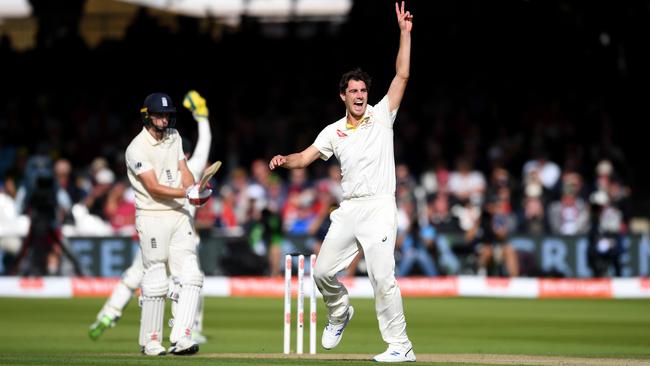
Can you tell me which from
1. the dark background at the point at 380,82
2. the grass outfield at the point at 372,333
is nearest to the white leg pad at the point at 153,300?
the grass outfield at the point at 372,333

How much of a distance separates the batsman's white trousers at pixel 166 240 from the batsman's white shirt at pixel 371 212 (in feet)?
4.75

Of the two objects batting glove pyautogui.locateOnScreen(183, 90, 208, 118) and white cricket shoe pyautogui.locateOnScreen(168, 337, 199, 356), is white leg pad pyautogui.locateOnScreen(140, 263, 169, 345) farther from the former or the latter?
batting glove pyautogui.locateOnScreen(183, 90, 208, 118)

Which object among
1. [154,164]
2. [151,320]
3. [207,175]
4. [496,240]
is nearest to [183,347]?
[151,320]

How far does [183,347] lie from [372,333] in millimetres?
3647

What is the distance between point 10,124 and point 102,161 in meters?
3.67

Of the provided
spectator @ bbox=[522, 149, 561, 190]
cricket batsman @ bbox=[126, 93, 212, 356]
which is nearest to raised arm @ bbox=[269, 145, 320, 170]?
cricket batsman @ bbox=[126, 93, 212, 356]

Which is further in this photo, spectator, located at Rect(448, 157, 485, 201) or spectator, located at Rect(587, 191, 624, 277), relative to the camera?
spectator, located at Rect(448, 157, 485, 201)

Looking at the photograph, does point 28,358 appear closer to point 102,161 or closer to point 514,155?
point 102,161

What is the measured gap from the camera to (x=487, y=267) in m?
20.2

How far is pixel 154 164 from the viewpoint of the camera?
1043 centimetres

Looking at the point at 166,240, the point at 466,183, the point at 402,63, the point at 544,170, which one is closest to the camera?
the point at 402,63

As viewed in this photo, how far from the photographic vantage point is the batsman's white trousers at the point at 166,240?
10.4 meters

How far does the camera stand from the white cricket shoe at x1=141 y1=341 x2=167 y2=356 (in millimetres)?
10320

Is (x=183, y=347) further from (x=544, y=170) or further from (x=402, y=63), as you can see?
(x=544, y=170)
